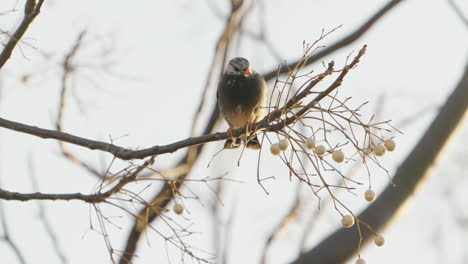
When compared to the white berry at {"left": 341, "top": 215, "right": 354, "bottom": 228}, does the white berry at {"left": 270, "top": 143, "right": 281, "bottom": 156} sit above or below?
→ above

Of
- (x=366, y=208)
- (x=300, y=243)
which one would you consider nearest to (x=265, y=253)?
(x=300, y=243)

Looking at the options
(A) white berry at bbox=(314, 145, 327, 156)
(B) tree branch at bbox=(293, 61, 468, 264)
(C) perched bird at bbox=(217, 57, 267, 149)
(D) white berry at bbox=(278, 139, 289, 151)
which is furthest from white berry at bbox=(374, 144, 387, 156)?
(C) perched bird at bbox=(217, 57, 267, 149)

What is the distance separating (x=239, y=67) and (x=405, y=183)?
230cm

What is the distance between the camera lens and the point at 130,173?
10.6ft

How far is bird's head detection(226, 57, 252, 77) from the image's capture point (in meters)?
6.76

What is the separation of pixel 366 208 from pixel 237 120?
76.7 inches

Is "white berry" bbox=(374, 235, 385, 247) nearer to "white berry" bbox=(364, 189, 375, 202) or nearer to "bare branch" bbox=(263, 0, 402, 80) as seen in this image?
"white berry" bbox=(364, 189, 375, 202)

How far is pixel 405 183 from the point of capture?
5.34 meters

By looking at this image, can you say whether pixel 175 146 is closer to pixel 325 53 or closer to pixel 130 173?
pixel 130 173

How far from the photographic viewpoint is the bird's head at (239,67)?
676cm

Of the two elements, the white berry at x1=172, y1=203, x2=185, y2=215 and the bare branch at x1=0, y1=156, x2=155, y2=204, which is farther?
the white berry at x1=172, y1=203, x2=185, y2=215

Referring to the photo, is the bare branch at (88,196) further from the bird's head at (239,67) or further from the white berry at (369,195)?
the bird's head at (239,67)

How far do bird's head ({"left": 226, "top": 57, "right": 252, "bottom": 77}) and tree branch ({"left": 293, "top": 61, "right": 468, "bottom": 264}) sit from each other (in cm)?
203

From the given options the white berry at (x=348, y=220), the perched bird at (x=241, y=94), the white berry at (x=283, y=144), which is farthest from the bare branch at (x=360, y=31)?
the white berry at (x=348, y=220)
